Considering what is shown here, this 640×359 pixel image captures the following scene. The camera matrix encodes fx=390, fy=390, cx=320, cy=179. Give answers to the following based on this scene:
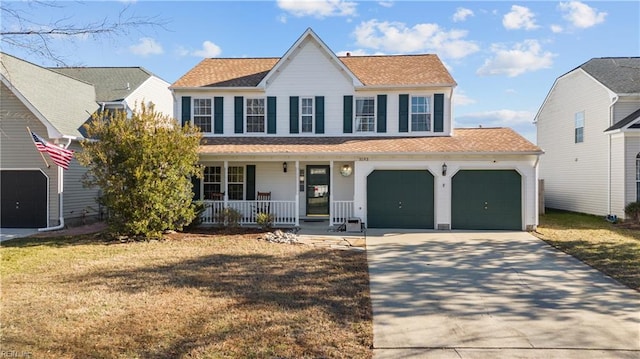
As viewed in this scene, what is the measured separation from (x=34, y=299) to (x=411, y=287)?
6399mm

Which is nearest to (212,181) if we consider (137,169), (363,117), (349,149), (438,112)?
(137,169)

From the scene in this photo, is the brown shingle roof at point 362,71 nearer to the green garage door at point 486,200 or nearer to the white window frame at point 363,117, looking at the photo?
the white window frame at point 363,117

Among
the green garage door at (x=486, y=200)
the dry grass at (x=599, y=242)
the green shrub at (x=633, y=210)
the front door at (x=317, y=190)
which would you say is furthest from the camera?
the front door at (x=317, y=190)

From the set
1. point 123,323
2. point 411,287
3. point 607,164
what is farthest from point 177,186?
point 607,164

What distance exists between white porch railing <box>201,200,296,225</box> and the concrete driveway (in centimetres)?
500

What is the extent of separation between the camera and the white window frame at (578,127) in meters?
18.6

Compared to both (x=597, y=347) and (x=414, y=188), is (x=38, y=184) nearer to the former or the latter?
(x=414, y=188)

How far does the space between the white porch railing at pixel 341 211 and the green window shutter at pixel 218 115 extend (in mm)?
5748

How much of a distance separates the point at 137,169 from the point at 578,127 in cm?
1953

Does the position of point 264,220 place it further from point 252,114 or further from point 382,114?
point 382,114

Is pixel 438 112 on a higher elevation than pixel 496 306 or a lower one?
higher

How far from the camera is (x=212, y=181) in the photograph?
52.5 ft

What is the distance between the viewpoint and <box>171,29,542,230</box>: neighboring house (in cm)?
1386

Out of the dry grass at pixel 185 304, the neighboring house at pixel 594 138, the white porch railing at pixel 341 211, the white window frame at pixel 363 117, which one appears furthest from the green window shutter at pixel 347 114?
the neighboring house at pixel 594 138
